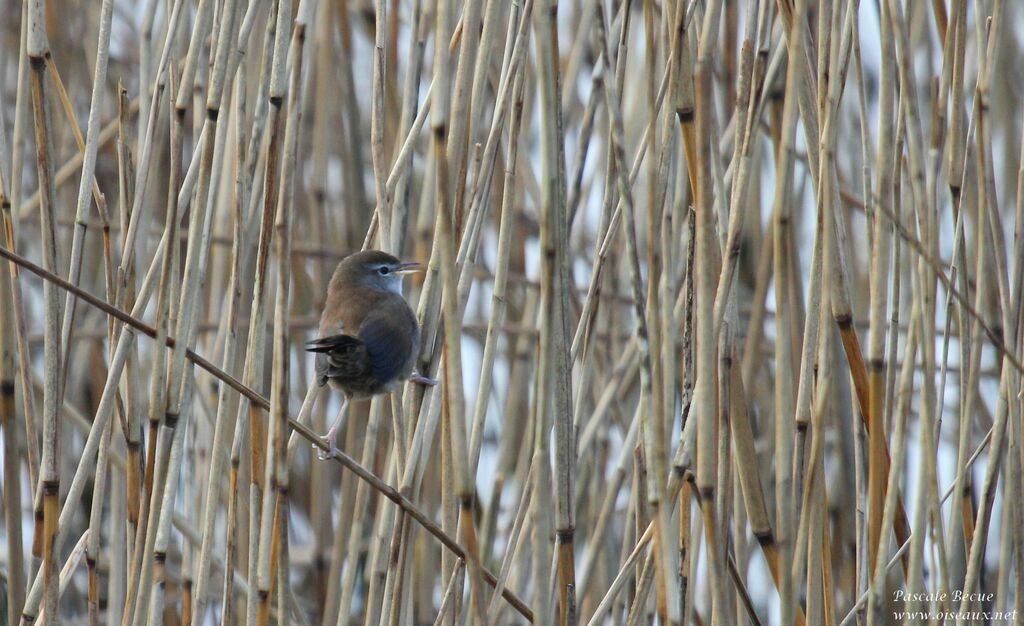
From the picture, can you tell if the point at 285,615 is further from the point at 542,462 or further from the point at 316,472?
the point at 316,472

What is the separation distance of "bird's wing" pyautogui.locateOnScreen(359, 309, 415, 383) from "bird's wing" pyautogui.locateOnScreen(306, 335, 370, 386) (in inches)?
0.7

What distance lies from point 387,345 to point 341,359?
0.09 m

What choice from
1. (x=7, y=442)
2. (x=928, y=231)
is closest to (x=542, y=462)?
(x=928, y=231)

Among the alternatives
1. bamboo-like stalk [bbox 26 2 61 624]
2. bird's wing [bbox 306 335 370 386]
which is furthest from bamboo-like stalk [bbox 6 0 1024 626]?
bird's wing [bbox 306 335 370 386]

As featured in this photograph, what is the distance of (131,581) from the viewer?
1.86m

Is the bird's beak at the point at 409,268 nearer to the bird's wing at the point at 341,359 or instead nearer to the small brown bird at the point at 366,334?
the small brown bird at the point at 366,334

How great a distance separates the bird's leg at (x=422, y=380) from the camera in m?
2.01

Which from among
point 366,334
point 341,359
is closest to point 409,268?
point 366,334

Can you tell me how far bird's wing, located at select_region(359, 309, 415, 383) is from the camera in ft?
6.91

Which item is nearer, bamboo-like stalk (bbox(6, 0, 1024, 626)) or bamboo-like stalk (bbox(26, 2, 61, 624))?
bamboo-like stalk (bbox(6, 0, 1024, 626))

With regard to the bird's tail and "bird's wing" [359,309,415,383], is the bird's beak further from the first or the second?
the bird's tail

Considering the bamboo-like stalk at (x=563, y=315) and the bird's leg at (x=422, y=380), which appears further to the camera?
the bird's leg at (x=422, y=380)

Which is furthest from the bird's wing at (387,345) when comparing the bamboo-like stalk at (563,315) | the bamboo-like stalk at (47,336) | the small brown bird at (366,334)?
the bamboo-like stalk at (47,336)

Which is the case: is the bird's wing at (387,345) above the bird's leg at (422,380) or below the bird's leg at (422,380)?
above
